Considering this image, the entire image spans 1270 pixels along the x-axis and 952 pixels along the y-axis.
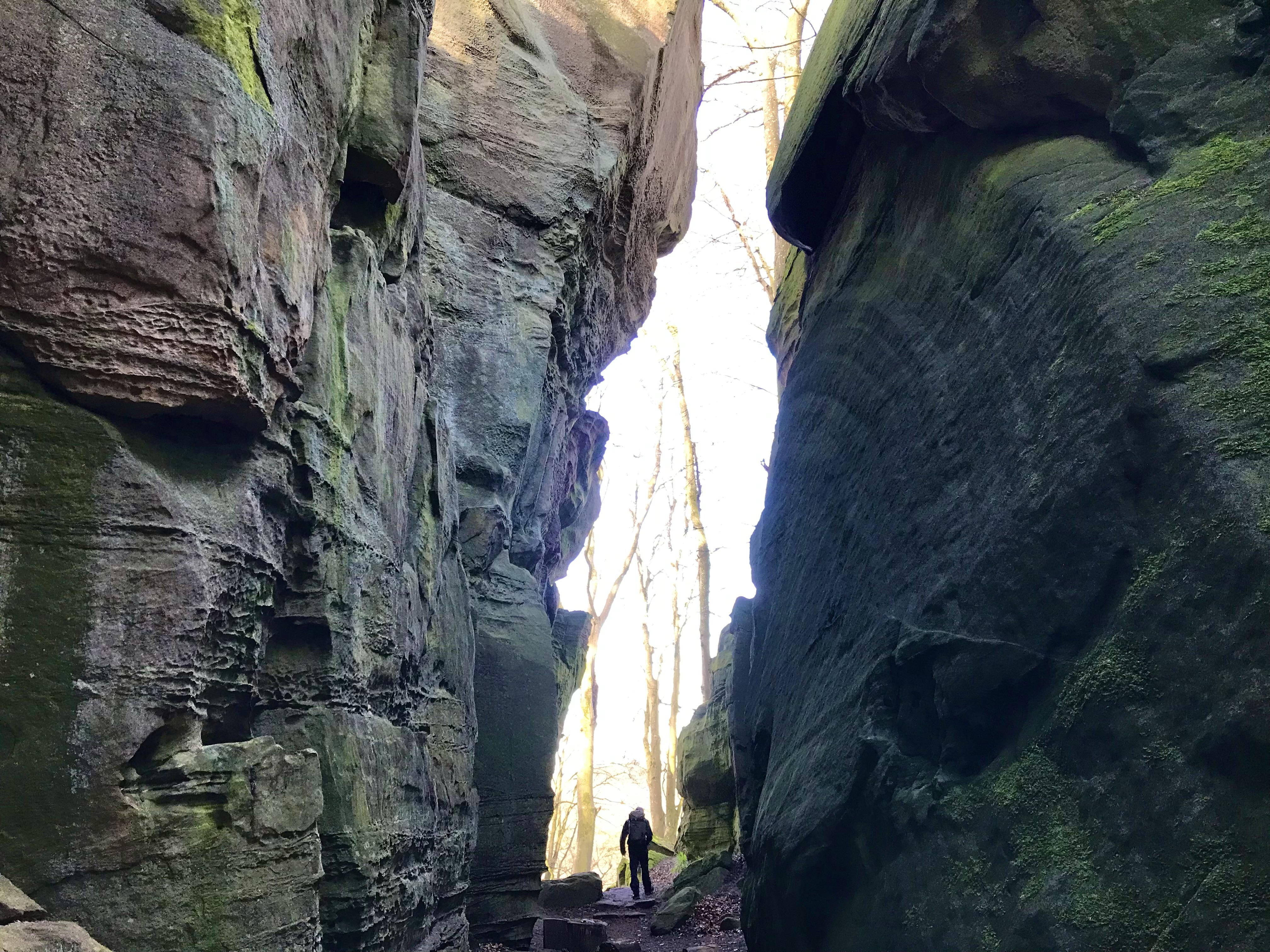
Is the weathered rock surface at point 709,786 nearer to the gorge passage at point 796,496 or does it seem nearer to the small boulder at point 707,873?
the small boulder at point 707,873

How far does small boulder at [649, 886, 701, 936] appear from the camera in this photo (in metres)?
10.9

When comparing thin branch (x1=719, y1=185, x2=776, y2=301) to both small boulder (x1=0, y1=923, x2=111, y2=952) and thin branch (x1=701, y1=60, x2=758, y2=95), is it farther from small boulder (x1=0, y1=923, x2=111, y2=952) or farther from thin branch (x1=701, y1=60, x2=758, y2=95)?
small boulder (x1=0, y1=923, x2=111, y2=952)

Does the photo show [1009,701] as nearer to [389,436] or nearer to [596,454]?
[389,436]

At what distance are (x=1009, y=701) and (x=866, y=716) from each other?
1136 mm

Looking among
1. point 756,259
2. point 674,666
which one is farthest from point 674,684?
point 756,259

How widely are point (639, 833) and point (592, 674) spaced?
40.9 ft

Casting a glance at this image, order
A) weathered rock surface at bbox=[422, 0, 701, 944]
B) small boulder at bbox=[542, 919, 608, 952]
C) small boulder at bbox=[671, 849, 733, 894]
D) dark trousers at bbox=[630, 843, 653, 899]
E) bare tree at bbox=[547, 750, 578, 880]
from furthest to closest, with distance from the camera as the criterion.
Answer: bare tree at bbox=[547, 750, 578, 880] < dark trousers at bbox=[630, 843, 653, 899] < small boulder at bbox=[671, 849, 733, 894] < weathered rock surface at bbox=[422, 0, 701, 944] < small boulder at bbox=[542, 919, 608, 952]

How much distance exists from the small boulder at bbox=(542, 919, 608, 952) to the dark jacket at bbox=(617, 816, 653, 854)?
4.03 meters

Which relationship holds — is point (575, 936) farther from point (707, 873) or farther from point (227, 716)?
point (227, 716)

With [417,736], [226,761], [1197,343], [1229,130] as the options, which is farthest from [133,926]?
[1229,130]

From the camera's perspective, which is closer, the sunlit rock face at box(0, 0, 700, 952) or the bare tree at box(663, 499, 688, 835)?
the sunlit rock face at box(0, 0, 700, 952)

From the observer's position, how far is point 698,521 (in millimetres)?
24828

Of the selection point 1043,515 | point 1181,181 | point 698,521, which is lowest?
point 1043,515

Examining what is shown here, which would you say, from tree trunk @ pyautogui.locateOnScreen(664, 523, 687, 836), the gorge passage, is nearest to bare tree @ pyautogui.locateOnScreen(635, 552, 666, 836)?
tree trunk @ pyautogui.locateOnScreen(664, 523, 687, 836)
